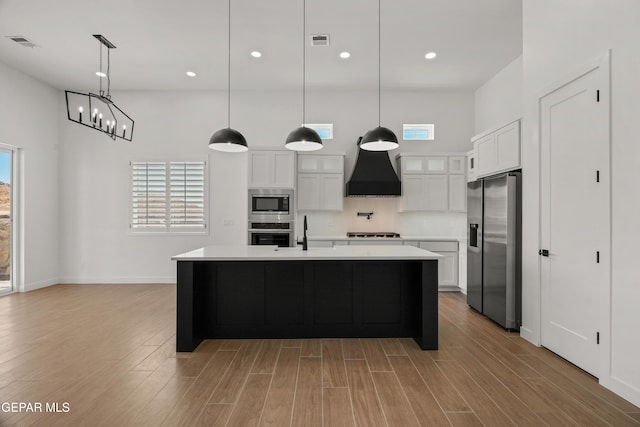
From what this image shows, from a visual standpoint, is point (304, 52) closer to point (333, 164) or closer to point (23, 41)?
point (333, 164)

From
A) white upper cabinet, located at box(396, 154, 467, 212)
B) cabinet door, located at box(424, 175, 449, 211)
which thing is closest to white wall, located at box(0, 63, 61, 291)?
white upper cabinet, located at box(396, 154, 467, 212)

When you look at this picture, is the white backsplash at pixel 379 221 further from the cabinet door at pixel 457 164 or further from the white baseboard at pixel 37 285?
the white baseboard at pixel 37 285

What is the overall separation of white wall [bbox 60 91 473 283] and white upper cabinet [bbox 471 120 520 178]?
1.80 m

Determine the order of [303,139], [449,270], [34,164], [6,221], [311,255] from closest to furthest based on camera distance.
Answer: [311,255], [303,139], [6,221], [449,270], [34,164]

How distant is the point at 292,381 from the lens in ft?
8.72

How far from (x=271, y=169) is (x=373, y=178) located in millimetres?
1784

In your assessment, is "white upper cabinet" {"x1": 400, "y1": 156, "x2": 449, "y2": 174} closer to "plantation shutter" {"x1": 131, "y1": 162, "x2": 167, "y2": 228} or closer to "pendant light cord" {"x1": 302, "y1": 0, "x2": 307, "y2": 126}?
"pendant light cord" {"x1": 302, "y1": 0, "x2": 307, "y2": 126}

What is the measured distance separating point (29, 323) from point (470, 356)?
499 centimetres

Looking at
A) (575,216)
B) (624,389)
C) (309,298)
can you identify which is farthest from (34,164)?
(624,389)

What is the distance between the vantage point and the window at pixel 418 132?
6496 millimetres

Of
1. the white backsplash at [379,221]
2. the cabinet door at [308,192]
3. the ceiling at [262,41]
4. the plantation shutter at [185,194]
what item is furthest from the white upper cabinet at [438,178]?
the plantation shutter at [185,194]

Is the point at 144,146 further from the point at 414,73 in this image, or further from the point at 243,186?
the point at 414,73

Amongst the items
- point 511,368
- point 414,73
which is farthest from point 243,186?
point 511,368

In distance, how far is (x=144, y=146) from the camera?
6434 mm
